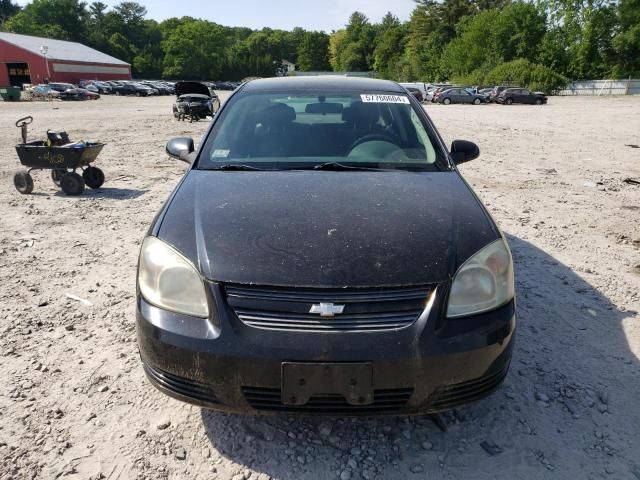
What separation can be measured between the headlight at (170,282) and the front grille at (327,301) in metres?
0.15

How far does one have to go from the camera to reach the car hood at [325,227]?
1955 mm

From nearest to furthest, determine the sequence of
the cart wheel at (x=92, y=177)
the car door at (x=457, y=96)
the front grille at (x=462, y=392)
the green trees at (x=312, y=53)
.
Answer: the front grille at (x=462, y=392), the cart wheel at (x=92, y=177), the car door at (x=457, y=96), the green trees at (x=312, y=53)

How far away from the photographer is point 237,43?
113m

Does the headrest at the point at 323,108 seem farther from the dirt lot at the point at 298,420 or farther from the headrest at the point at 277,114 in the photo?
the dirt lot at the point at 298,420

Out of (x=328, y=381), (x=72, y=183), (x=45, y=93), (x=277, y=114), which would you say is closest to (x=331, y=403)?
(x=328, y=381)

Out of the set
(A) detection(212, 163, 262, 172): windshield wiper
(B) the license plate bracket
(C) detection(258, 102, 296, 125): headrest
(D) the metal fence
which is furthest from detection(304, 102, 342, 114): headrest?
(D) the metal fence

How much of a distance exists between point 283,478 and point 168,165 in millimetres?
8495

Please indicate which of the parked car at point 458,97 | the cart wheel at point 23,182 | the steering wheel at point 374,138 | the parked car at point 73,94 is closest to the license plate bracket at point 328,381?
the steering wheel at point 374,138

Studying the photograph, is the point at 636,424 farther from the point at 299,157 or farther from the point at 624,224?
the point at 624,224

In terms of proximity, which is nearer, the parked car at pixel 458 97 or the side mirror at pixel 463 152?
the side mirror at pixel 463 152

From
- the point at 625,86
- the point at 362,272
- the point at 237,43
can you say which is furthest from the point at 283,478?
the point at 237,43

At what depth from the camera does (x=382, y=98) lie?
3.59 m

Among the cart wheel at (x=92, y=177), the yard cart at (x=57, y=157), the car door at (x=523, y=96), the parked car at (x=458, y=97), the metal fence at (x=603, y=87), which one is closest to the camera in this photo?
the yard cart at (x=57, y=157)

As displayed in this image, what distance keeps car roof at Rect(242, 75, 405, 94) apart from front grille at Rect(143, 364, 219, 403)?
234cm
